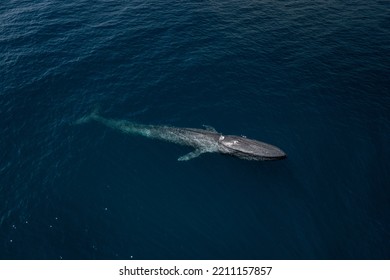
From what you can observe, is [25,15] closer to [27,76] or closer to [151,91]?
[27,76]

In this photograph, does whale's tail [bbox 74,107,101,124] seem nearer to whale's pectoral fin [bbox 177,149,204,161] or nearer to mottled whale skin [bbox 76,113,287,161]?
mottled whale skin [bbox 76,113,287,161]

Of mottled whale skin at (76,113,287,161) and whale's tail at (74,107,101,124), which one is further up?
whale's tail at (74,107,101,124)

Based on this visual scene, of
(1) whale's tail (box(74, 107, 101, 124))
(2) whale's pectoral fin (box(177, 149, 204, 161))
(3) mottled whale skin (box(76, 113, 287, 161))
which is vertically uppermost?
(1) whale's tail (box(74, 107, 101, 124))

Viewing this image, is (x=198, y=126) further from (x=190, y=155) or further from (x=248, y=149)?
(x=248, y=149)

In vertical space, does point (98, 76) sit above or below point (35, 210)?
above

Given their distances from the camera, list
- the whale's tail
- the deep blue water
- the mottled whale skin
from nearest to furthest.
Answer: the deep blue water < the mottled whale skin < the whale's tail

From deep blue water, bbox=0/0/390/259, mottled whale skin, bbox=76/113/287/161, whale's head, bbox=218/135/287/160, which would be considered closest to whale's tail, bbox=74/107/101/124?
mottled whale skin, bbox=76/113/287/161
